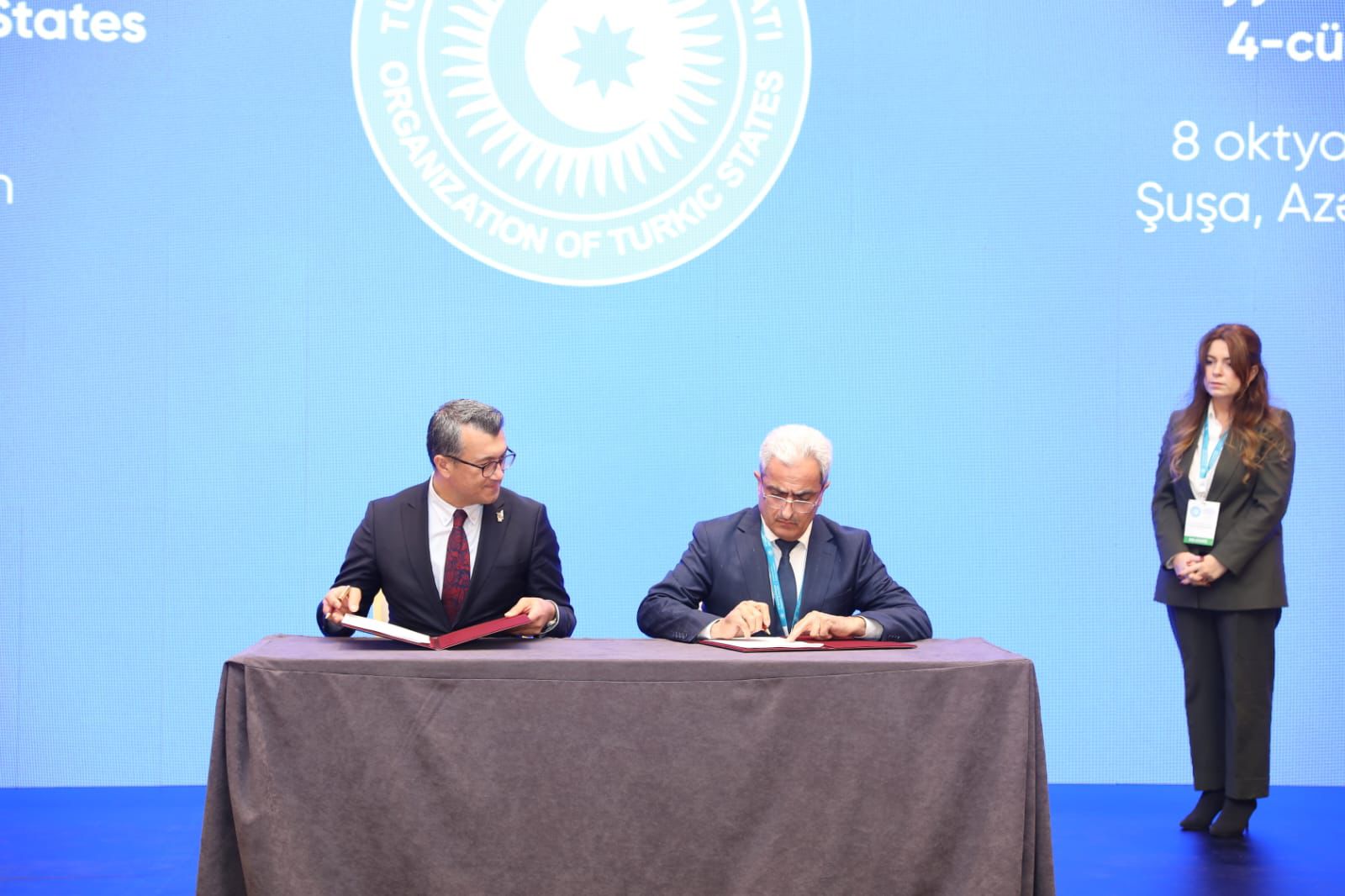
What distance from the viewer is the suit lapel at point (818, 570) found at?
2.98 metres

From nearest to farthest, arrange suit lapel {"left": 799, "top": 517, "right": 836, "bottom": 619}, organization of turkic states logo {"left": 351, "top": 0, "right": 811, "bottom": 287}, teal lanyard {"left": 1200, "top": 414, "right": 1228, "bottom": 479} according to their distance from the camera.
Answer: suit lapel {"left": 799, "top": 517, "right": 836, "bottom": 619}, teal lanyard {"left": 1200, "top": 414, "right": 1228, "bottom": 479}, organization of turkic states logo {"left": 351, "top": 0, "right": 811, "bottom": 287}

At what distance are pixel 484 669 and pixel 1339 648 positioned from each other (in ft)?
10.9

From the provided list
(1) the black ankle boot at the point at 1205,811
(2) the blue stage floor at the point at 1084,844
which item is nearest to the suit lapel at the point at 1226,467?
(1) the black ankle boot at the point at 1205,811

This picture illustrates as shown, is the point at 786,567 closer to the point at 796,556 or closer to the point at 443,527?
the point at 796,556

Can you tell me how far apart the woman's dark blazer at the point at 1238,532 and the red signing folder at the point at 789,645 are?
152cm

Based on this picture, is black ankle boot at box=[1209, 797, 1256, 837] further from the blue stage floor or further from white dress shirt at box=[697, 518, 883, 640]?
white dress shirt at box=[697, 518, 883, 640]

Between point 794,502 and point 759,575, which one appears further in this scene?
point 759,575

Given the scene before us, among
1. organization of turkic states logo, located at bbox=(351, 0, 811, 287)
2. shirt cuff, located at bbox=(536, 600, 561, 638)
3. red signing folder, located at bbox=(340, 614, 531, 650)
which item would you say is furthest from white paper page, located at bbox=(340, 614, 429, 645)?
organization of turkic states logo, located at bbox=(351, 0, 811, 287)

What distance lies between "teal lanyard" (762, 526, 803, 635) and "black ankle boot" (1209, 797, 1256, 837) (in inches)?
63.9

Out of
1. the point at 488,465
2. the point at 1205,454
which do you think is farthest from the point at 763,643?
the point at 1205,454

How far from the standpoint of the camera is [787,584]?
119 inches

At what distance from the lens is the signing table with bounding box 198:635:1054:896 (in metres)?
2.32

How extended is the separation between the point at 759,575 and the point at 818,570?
14cm

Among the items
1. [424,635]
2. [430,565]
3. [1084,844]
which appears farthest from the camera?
[1084,844]
